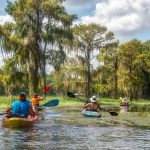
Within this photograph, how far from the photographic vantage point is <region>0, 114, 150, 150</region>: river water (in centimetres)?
1468

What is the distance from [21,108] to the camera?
2073cm

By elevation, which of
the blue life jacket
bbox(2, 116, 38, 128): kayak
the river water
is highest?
the blue life jacket

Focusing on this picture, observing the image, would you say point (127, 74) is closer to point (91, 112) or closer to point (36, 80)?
point (36, 80)

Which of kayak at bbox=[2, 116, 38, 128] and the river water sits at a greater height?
kayak at bbox=[2, 116, 38, 128]

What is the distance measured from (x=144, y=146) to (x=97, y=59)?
53.4 meters

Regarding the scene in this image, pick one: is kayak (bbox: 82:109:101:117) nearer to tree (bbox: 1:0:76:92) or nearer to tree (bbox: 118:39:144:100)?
tree (bbox: 1:0:76:92)

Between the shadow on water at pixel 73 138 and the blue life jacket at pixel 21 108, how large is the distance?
89 centimetres

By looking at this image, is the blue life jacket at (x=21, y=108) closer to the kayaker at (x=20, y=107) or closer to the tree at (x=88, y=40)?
the kayaker at (x=20, y=107)

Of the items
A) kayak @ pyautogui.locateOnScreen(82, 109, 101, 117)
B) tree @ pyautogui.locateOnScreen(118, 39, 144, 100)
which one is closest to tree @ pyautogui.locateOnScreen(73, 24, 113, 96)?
tree @ pyautogui.locateOnScreen(118, 39, 144, 100)

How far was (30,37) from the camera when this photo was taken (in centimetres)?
4947

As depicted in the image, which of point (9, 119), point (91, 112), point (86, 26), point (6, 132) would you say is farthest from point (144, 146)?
point (86, 26)

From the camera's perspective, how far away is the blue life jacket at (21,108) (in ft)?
67.6

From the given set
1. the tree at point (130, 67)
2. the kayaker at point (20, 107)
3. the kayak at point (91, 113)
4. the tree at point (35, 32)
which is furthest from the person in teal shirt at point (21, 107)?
the tree at point (130, 67)

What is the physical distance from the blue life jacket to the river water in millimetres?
916
